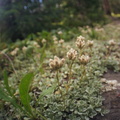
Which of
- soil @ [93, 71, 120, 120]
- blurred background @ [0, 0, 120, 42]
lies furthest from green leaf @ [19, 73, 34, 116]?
blurred background @ [0, 0, 120, 42]

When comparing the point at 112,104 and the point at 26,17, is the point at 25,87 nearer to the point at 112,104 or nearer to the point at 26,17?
the point at 112,104

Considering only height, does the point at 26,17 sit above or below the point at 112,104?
above

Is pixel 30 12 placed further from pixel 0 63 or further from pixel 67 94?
pixel 67 94

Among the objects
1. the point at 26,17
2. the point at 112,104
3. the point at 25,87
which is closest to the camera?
the point at 25,87

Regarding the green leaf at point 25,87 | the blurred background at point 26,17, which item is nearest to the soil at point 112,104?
the green leaf at point 25,87

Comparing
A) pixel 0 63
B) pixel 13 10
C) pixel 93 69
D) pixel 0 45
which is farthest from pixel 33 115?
pixel 13 10

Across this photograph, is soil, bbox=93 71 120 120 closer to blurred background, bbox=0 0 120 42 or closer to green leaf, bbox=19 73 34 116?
green leaf, bbox=19 73 34 116

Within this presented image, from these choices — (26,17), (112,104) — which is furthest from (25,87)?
(26,17)

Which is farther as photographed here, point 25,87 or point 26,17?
point 26,17

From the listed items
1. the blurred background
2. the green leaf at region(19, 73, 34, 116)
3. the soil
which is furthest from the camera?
the blurred background

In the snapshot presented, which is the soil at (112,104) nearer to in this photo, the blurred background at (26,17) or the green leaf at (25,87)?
the green leaf at (25,87)

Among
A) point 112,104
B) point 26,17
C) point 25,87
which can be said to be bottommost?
point 112,104
